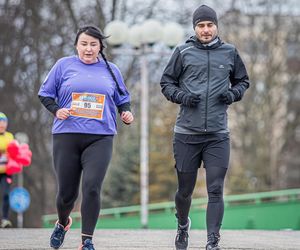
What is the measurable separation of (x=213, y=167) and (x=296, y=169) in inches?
2082

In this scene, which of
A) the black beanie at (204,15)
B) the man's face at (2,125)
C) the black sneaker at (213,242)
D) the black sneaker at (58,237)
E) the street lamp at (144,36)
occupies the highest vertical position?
the black beanie at (204,15)

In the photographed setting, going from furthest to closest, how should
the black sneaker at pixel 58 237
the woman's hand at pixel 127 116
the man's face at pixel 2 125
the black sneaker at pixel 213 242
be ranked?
the man's face at pixel 2 125 < the black sneaker at pixel 58 237 < the woman's hand at pixel 127 116 < the black sneaker at pixel 213 242

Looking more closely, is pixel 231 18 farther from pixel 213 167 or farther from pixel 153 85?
pixel 213 167

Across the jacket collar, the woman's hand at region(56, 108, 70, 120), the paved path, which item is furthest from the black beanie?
the paved path

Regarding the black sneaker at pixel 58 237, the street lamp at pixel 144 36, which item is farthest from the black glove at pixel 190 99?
the street lamp at pixel 144 36

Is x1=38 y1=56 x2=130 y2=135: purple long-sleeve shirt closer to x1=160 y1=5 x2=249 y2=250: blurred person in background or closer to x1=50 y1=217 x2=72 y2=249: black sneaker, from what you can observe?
x1=160 y1=5 x2=249 y2=250: blurred person in background

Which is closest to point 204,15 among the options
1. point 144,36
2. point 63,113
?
point 63,113

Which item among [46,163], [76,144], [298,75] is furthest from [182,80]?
[298,75]

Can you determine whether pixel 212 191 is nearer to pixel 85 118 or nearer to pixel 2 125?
pixel 85 118

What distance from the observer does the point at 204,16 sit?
28.4 feet

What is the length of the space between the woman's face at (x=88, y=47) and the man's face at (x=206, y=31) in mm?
923

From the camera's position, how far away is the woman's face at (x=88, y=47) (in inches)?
334

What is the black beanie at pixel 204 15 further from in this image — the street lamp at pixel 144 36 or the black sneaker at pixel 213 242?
the street lamp at pixel 144 36

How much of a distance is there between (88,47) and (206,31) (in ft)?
3.53
